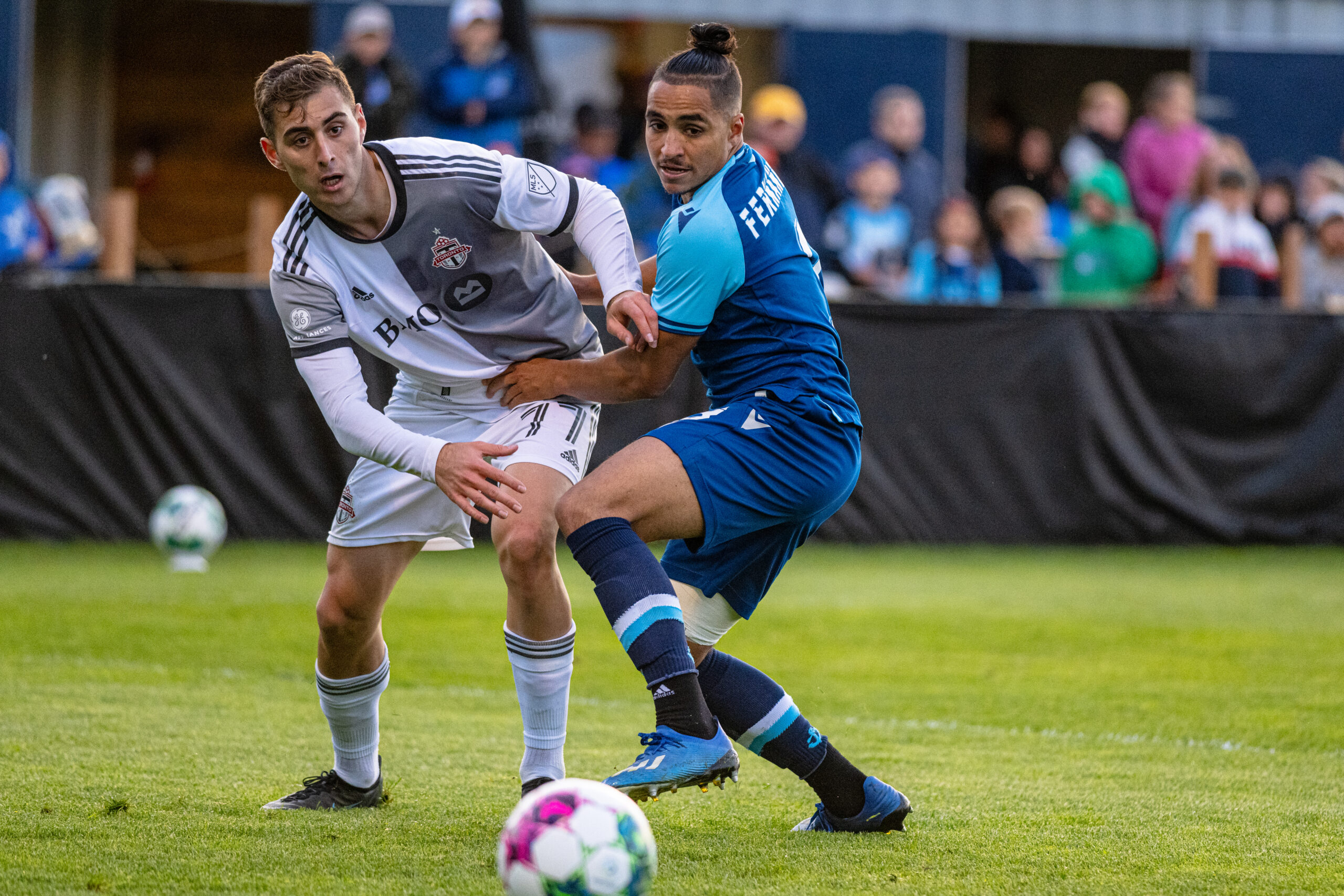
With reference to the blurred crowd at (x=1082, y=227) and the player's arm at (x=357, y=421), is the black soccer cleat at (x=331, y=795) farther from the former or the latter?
the blurred crowd at (x=1082, y=227)

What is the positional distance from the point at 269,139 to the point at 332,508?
633 cm

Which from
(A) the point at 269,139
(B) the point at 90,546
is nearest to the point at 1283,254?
(B) the point at 90,546

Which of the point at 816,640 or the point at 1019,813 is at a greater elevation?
the point at 1019,813

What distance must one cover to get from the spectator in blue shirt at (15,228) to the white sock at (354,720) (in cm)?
753

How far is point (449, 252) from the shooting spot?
4320mm

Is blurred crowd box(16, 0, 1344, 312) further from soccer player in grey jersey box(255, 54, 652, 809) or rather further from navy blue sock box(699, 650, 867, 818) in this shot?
navy blue sock box(699, 650, 867, 818)

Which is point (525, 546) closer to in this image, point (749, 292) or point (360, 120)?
point (749, 292)

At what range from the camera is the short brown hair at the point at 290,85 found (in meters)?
4.07

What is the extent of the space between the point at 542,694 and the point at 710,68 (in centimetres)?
167

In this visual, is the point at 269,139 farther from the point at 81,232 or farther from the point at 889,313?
the point at 81,232

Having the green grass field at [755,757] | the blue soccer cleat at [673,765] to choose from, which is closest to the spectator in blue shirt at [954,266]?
the green grass field at [755,757]

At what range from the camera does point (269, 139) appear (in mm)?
4207

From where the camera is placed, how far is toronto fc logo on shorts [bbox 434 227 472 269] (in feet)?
14.1

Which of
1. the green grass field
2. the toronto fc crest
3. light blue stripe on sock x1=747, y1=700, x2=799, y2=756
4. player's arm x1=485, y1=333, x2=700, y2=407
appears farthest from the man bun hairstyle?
the green grass field
